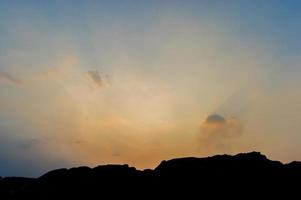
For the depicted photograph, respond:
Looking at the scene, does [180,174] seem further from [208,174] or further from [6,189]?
[6,189]

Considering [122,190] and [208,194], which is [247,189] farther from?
[122,190]

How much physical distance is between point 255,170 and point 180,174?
→ 1000cm

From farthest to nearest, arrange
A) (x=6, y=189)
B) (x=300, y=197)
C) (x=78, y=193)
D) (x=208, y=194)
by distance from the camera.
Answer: (x=6, y=189) → (x=78, y=193) → (x=208, y=194) → (x=300, y=197)

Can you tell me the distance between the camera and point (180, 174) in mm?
55594

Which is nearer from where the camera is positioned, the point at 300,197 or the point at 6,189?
the point at 300,197

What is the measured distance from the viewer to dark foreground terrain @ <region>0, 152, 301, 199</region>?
52.1m

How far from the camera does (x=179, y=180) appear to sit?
55094 mm

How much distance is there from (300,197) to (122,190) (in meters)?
23.5

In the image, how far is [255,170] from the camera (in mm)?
53219

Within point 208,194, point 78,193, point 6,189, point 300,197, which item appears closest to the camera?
point 300,197

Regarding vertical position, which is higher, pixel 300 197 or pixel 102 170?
pixel 102 170

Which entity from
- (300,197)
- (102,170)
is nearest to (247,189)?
(300,197)

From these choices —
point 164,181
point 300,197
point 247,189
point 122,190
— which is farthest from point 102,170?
point 300,197

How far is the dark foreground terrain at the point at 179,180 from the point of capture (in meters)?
52.1
